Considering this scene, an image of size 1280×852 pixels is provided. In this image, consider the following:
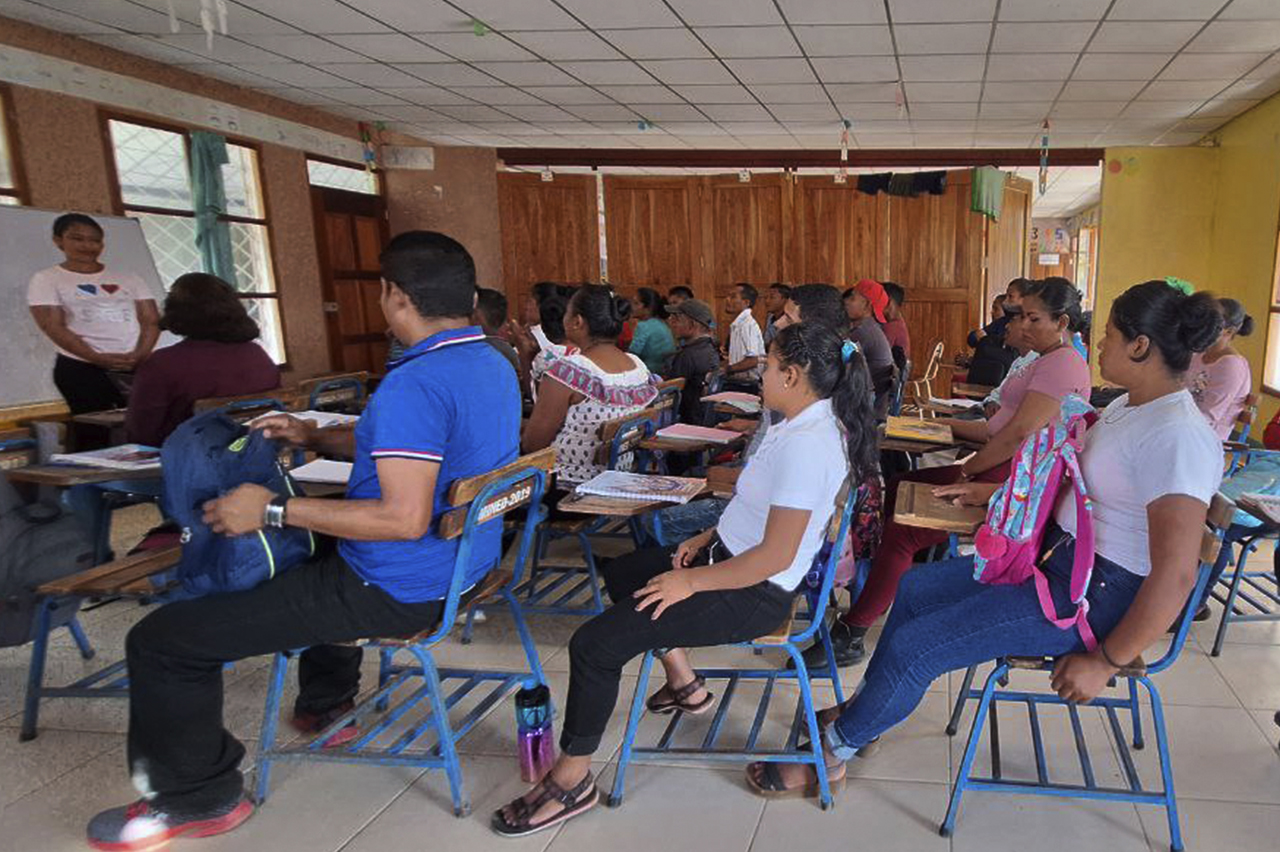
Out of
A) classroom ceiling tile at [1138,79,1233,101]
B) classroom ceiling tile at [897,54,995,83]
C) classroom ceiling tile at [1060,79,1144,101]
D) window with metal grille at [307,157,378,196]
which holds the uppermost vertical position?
classroom ceiling tile at [897,54,995,83]

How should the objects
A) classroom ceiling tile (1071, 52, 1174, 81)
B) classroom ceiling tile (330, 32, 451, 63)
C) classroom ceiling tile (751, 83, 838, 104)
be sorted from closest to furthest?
classroom ceiling tile (330, 32, 451, 63)
classroom ceiling tile (1071, 52, 1174, 81)
classroom ceiling tile (751, 83, 838, 104)

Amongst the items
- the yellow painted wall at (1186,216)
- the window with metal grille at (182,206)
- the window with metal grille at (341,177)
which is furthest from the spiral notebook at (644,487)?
the yellow painted wall at (1186,216)

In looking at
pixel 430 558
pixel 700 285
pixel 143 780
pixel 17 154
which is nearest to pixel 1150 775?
pixel 430 558

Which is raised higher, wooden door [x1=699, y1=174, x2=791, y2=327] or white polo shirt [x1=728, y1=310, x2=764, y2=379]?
wooden door [x1=699, y1=174, x2=791, y2=327]

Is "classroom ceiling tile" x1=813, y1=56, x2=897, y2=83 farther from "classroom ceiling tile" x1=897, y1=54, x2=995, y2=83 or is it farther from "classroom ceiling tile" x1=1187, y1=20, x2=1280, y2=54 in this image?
"classroom ceiling tile" x1=1187, y1=20, x2=1280, y2=54

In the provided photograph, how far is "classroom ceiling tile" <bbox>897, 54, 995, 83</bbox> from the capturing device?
4.88m

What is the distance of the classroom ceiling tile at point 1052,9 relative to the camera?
396 centimetres

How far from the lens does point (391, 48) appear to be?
4844mm

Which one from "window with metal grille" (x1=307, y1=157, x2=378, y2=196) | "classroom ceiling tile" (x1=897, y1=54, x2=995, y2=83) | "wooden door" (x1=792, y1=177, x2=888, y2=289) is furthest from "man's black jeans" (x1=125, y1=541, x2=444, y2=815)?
"wooden door" (x1=792, y1=177, x2=888, y2=289)

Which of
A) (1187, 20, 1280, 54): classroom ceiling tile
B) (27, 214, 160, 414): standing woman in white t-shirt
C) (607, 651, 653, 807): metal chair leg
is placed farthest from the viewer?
(1187, 20, 1280, 54): classroom ceiling tile

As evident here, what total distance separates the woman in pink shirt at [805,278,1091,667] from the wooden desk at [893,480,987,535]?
398 millimetres

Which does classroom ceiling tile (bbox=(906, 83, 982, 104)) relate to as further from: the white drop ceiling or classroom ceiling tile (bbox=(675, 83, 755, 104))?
classroom ceiling tile (bbox=(675, 83, 755, 104))

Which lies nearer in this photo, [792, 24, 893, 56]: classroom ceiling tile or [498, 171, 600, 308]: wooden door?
[792, 24, 893, 56]: classroom ceiling tile

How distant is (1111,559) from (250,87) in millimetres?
6218
